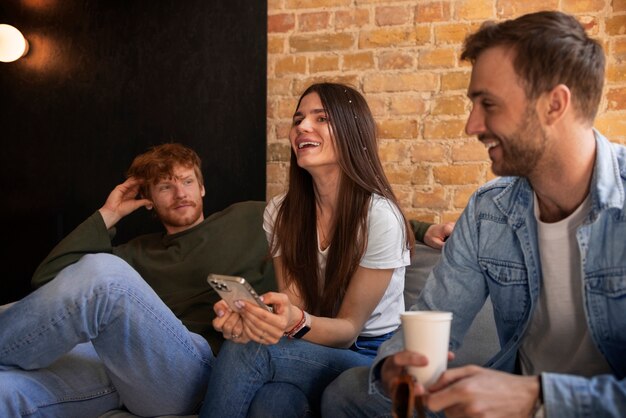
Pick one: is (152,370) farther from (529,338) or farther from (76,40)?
(76,40)

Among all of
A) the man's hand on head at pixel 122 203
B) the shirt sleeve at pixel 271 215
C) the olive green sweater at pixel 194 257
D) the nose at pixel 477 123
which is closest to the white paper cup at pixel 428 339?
the nose at pixel 477 123

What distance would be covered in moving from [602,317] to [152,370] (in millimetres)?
1101

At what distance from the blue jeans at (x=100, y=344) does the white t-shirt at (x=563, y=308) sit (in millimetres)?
912

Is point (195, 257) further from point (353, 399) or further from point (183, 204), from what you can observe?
point (353, 399)

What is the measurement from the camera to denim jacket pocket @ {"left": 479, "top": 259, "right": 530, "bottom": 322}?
57.9 inches

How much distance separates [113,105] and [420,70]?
138cm

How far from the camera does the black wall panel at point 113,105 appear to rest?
9.62ft

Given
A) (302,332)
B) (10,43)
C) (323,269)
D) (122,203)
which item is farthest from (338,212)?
(10,43)

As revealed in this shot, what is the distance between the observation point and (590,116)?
4.55ft

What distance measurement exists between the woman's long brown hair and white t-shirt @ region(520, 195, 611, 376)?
599mm

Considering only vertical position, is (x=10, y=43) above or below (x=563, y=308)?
above

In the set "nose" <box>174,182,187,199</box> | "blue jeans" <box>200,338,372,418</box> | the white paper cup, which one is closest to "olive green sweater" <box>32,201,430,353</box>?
"nose" <box>174,182,187,199</box>

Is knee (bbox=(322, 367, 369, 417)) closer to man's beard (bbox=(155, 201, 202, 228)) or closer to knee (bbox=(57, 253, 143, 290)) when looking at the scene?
knee (bbox=(57, 253, 143, 290))

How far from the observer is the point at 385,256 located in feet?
6.30
